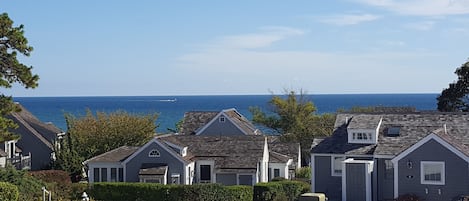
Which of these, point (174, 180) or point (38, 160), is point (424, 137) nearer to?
Answer: point (174, 180)

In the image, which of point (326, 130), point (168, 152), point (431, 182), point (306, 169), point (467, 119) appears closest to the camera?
point (431, 182)

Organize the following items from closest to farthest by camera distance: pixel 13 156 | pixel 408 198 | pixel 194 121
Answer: pixel 408 198 < pixel 13 156 < pixel 194 121

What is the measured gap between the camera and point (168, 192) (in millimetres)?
38656

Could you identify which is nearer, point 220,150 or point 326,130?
point 220,150

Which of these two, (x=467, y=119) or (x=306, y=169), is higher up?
(x=467, y=119)

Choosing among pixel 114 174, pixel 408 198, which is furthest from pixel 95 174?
pixel 408 198

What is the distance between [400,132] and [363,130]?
7.16 ft

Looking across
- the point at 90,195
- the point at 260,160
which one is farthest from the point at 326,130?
the point at 90,195

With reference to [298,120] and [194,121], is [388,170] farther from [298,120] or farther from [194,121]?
[298,120]

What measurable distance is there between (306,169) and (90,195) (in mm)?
19576

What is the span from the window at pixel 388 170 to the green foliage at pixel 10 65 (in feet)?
65.1

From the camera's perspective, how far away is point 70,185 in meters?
40.1

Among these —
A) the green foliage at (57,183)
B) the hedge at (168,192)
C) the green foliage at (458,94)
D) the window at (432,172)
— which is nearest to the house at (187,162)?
the green foliage at (57,183)

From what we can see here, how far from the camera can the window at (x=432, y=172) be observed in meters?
38.5
